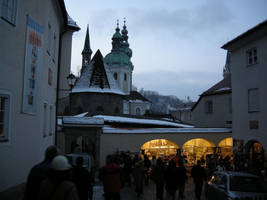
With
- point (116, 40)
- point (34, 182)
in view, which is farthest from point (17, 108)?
point (116, 40)

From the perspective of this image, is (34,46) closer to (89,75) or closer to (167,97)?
(89,75)

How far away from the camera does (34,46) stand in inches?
397

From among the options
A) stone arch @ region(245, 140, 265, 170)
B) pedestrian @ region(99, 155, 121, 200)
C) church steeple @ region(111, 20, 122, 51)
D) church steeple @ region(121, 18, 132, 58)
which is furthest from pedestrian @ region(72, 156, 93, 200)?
church steeple @ region(121, 18, 132, 58)

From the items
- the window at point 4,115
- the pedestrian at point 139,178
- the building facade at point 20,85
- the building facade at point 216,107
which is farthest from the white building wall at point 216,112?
the window at point 4,115

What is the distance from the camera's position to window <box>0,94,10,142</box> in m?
8.09

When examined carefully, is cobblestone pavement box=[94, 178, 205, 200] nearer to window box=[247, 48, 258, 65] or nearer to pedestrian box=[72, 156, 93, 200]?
pedestrian box=[72, 156, 93, 200]

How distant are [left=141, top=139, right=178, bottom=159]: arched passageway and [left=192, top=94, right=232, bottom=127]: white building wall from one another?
37.9 ft

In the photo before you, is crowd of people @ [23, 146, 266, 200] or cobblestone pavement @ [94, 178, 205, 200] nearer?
crowd of people @ [23, 146, 266, 200]

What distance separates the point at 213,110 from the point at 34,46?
2613cm

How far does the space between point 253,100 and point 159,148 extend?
735 centimetres

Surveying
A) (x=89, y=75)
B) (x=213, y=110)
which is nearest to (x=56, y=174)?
(x=213, y=110)

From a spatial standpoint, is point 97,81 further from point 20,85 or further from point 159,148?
point 20,85

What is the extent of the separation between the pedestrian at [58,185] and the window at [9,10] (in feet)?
→ 18.9

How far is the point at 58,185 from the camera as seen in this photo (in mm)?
3689
